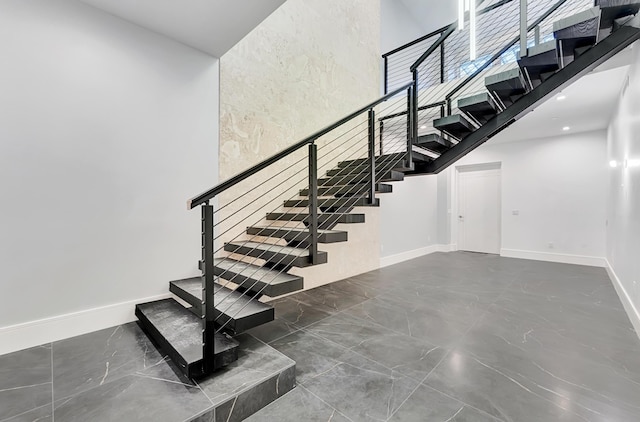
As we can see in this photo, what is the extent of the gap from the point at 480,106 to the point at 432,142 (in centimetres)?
62

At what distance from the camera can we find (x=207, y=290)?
5.40 ft

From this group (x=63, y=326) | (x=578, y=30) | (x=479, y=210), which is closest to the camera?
(x=63, y=326)

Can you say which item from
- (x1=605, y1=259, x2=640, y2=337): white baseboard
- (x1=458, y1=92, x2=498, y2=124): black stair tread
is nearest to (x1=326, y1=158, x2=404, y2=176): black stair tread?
(x1=458, y1=92, x2=498, y2=124): black stair tread

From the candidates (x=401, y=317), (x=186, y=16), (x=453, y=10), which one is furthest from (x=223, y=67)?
(x=453, y=10)

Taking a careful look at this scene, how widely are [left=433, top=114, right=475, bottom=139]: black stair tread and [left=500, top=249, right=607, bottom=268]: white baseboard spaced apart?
177 inches

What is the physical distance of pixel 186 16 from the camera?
96.0 inches

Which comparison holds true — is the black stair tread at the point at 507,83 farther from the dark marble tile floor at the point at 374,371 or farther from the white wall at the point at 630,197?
the dark marble tile floor at the point at 374,371

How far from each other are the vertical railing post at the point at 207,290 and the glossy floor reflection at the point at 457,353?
437mm

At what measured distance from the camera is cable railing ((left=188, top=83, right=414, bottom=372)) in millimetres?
1668

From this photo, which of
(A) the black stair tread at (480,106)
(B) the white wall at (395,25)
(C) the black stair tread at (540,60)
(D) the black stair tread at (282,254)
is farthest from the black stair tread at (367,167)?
(B) the white wall at (395,25)

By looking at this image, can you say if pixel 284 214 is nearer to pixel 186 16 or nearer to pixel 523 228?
pixel 186 16

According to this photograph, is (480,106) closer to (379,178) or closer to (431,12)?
(379,178)

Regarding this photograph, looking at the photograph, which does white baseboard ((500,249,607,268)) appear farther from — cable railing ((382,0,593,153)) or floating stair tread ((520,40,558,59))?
floating stair tread ((520,40,558,59))

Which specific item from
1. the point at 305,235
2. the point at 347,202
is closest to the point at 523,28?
the point at 347,202
